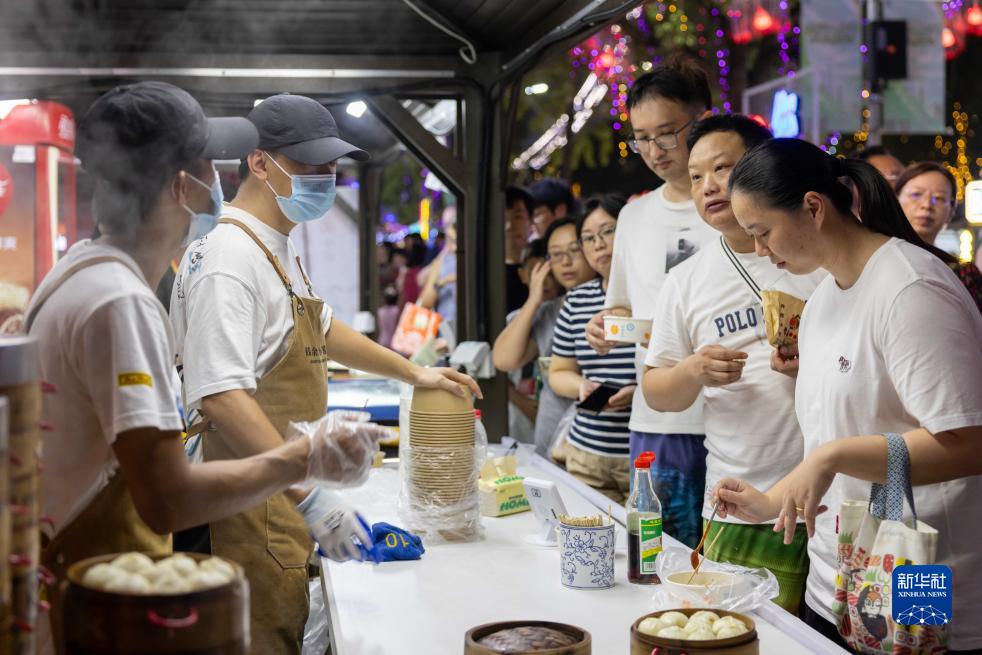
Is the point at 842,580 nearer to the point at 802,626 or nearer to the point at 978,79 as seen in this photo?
the point at 802,626

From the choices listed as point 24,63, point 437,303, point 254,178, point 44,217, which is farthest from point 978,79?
point 254,178

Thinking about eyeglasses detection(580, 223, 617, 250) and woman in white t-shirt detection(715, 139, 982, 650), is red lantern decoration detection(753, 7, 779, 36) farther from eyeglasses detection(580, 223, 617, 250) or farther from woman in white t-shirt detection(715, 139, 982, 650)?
woman in white t-shirt detection(715, 139, 982, 650)

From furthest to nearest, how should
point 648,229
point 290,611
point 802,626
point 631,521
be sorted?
point 648,229
point 290,611
point 631,521
point 802,626

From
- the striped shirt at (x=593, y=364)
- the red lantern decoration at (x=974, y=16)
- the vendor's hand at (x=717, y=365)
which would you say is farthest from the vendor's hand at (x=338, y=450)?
the red lantern decoration at (x=974, y=16)

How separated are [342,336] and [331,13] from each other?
246 centimetres

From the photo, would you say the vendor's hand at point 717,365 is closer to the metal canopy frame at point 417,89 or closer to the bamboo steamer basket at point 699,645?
the bamboo steamer basket at point 699,645

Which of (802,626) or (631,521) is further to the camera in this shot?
(631,521)

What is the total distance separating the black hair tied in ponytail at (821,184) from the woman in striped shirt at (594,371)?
62.5 inches

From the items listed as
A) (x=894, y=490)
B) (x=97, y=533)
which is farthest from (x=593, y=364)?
Result: (x=97, y=533)

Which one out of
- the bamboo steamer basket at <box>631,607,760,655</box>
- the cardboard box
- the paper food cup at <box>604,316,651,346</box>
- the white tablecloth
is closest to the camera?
the bamboo steamer basket at <box>631,607,760,655</box>

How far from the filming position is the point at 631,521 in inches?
96.7

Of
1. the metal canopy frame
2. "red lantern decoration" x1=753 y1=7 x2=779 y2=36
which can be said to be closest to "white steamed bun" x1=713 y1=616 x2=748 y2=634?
the metal canopy frame

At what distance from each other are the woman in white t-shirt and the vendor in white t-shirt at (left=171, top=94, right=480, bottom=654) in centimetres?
100

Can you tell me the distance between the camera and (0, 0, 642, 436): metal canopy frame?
5.46 m
